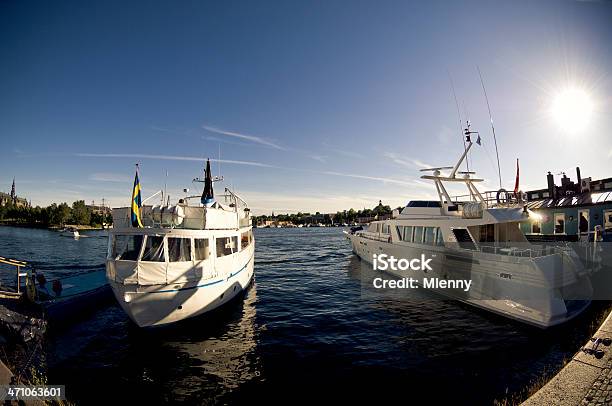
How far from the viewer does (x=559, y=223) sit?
2716cm

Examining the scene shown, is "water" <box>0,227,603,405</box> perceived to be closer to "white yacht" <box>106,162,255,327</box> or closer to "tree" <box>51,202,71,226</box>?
"white yacht" <box>106,162,255,327</box>

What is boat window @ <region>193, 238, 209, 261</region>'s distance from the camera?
13.3 m

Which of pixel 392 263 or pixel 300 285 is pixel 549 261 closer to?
pixel 392 263

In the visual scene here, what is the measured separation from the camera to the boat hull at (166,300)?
1135cm

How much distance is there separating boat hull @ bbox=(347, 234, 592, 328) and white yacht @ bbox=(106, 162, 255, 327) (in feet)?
43.9

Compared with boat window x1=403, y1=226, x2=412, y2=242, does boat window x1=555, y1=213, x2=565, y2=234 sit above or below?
above

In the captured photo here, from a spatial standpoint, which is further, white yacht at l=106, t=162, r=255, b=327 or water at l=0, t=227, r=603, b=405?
white yacht at l=106, t=162, r=255, b=327

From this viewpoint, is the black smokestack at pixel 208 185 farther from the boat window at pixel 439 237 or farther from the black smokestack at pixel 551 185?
the black smokestack at pixel 551 185

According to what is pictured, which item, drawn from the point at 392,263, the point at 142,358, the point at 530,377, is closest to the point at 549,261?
the point at 530,377

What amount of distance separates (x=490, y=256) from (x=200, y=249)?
48.3ft

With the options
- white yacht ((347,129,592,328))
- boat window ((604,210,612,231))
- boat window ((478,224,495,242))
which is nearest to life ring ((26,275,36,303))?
white yacht ((347,129,592,328))

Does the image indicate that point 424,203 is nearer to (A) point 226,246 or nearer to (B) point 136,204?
(A) point 226,246

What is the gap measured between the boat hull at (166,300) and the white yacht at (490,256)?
44.9 ft

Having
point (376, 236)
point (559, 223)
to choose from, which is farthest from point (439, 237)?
point (559, 223)
